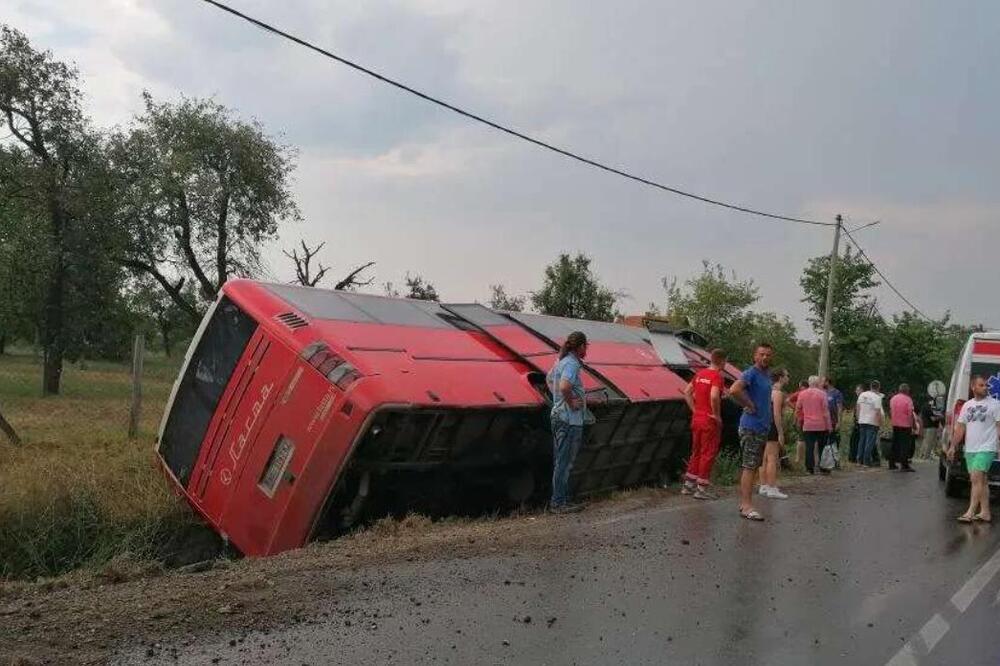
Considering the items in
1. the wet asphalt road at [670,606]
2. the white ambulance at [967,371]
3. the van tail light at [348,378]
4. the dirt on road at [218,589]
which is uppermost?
the white ambulance at [967,371]

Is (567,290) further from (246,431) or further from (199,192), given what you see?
(246,431)

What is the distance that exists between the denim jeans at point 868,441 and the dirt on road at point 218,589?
10927 mm

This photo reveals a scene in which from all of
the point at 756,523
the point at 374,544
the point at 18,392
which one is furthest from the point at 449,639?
the point at 18,392

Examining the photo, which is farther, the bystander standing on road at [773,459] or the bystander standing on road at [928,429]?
the bystander standing on road at [928,429]

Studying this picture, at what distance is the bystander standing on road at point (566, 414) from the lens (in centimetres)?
839

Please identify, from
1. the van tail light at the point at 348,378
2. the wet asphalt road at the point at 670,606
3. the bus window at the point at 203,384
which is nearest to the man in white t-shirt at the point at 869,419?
the wet asphalt road at the point at 670,606

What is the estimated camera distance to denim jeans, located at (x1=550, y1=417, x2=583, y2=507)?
8.44 meters

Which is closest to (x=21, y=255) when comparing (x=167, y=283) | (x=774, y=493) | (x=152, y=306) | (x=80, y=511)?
(x=167, y=283)

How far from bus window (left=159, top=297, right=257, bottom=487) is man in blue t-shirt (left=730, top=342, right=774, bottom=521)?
4734 millimetres

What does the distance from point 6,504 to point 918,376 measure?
45.0m

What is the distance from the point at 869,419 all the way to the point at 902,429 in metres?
0.90

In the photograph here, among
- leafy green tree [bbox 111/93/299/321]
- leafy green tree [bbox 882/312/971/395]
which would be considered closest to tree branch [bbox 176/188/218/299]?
leafy green tree [bbox 111/93/299/321]

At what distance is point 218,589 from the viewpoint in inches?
210

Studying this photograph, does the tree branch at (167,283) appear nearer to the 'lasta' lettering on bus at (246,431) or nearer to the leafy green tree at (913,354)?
the 'lasta' lettering on bus at (246,431)
